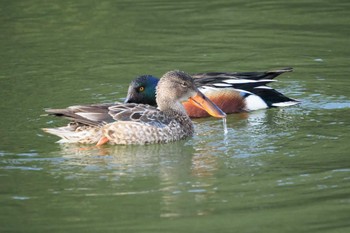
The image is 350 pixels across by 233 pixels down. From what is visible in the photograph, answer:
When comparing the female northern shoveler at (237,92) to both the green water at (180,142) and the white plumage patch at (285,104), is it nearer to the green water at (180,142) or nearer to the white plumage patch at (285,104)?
the white plumage patch at (285,104)

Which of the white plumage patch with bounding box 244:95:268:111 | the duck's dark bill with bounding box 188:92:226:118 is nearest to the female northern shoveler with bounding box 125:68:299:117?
the white plumage patch with bounding box 244:95:268:111

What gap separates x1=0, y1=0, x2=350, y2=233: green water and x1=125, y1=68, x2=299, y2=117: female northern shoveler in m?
0.24

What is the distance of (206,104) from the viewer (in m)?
12.2

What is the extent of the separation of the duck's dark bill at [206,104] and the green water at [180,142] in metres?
0.22

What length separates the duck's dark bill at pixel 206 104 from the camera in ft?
39.7

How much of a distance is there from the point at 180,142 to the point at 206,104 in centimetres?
87

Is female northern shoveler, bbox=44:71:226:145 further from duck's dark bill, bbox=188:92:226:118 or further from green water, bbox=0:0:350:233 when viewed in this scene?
duck's dark bill, bbox=188:92:226:118

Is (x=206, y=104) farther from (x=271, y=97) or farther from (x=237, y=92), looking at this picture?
(x=271, y=97)

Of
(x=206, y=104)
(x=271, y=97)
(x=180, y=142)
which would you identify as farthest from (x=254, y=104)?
(x=180, y=142)

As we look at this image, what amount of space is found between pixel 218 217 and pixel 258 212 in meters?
0.36

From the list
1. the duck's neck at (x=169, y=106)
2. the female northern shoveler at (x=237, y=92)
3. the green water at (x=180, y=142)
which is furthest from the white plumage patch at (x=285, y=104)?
the duck's neck at (x=169, y=106)

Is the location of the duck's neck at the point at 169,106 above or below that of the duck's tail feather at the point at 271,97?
above

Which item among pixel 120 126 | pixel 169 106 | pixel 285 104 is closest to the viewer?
pixel 120 126

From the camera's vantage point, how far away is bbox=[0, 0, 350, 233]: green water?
855 centimetres
